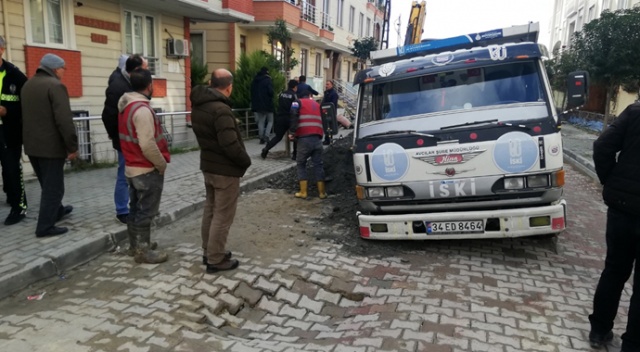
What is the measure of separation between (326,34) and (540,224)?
22.6 metres

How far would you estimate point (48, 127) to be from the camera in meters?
5.04

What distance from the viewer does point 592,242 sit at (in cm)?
601

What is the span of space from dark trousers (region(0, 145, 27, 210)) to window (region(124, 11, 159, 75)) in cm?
741

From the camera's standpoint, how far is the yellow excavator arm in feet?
49.4

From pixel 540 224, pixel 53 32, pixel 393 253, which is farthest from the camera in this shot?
pixel 53 32

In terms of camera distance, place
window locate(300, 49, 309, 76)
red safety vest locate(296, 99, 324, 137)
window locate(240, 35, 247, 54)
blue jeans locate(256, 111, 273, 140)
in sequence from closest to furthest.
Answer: red safety vest locate(296, 99, 324, 137)
blue jeans locate(256, 111, 273, 140)
window locate(240, 35, 247, 54)
window locate(300, 49, 309, 76)

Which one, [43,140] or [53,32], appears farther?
[53,32]

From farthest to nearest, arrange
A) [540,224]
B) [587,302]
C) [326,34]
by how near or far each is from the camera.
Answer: [326,34], [540,224], [587,302]

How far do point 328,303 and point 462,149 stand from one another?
83.3 inches

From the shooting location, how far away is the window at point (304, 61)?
84.8ft

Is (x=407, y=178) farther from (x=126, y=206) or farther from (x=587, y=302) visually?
(x=126, y=206)

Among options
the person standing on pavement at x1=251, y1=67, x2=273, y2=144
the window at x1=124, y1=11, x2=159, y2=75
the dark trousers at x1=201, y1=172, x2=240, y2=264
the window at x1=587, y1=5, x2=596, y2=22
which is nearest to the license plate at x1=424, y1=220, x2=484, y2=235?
the dark trousers at x1=201, y1=172, x2=240, y2=264

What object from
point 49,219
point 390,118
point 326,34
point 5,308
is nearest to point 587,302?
point 390,118

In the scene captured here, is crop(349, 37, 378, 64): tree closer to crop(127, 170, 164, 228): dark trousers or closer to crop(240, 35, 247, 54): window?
crop(240, 35, 247, 54): window
